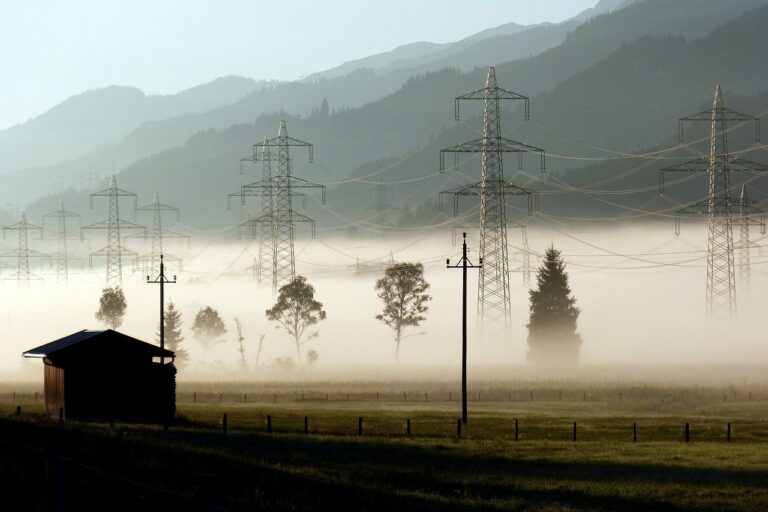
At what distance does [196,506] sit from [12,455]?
17.5 metres

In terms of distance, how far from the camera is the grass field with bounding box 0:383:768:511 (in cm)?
3108

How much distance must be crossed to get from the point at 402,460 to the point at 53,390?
98.9 ft

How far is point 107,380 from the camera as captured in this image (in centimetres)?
7181

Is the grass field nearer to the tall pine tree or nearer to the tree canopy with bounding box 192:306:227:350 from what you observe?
the tall pine tree

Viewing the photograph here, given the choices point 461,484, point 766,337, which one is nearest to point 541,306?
point 766,337

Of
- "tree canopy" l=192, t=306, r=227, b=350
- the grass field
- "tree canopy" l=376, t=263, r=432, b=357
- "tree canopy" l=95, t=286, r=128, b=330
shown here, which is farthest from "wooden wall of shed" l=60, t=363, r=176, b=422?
"tree canopy" l=192, t=306, r=227, b=350

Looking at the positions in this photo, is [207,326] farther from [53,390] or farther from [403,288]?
[53,390]

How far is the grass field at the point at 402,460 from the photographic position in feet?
102

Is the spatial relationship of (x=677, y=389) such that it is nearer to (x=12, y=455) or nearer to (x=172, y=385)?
(x=172, y=385)

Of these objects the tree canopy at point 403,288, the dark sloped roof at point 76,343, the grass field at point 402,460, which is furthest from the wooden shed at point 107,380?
the tree canopy at point 403,288

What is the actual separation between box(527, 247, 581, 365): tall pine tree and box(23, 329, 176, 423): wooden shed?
247 feet

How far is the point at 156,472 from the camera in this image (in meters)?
35.5

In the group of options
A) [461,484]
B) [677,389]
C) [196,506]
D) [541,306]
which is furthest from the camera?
[541,306]

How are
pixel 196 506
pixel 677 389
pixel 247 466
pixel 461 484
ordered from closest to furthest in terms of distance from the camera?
pixel 196 506 → pixel 247 466 → pixel 461 484 → pixel 677 389
